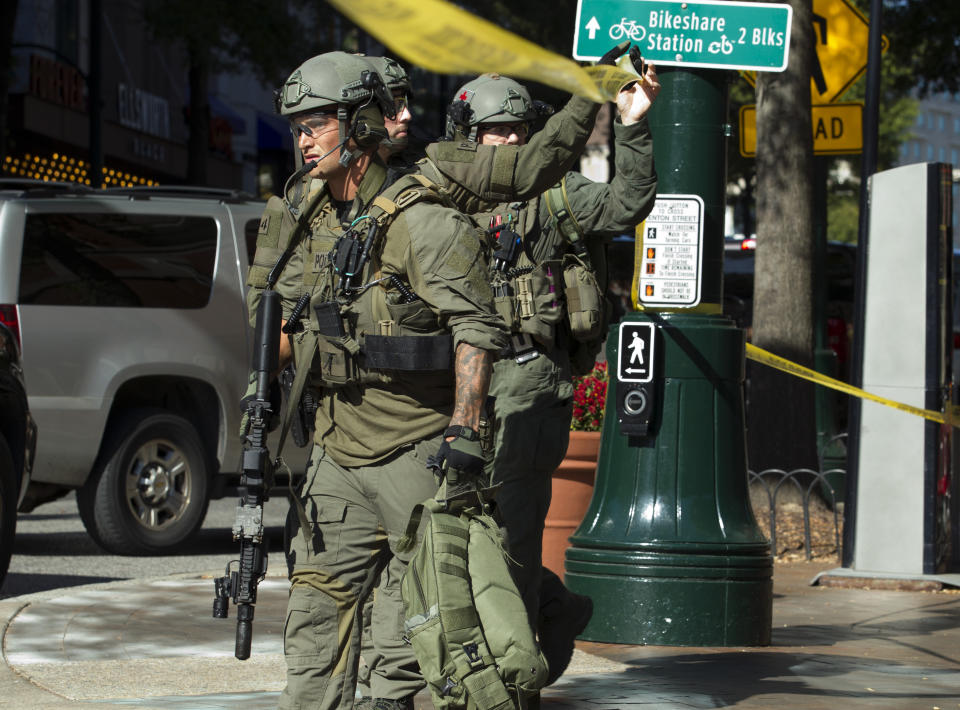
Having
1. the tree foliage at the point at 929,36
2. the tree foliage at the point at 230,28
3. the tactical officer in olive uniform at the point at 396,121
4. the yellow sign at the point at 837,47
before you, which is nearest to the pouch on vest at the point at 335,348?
the tactical officer in olive uniform at the point at 396,121

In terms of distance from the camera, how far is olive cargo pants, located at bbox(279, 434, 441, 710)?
474 centimetres

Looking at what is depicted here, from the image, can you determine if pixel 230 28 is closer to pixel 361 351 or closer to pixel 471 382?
pixel 361 351

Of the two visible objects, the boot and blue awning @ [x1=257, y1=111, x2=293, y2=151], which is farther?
blue awning @ [x1=257, y1=111, x2=293, y2=151]

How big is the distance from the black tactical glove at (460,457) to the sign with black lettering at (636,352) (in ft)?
8.57

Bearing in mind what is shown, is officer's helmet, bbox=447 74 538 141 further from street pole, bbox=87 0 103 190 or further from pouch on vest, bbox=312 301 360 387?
street pole, bbox=87 0 103 190

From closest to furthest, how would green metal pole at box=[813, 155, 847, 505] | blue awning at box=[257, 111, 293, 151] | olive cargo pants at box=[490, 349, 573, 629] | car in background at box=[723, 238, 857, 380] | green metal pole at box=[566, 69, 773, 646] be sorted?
olive cargo pants at box=[490, 349, 573, 629] → green metal pole at box=[566, 69, 773, 646] → green metal pole at box=[813, 155, 847, 505] → car in background at box=[723, 238, 857, 380] → blue awning at box=[257, 111, 293, 151]

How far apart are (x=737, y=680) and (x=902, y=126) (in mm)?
51609

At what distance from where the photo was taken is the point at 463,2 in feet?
84.2

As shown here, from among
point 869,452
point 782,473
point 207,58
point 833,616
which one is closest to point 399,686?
point 833,616

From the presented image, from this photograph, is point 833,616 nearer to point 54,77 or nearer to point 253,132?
point 54,77

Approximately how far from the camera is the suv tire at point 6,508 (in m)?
8.16

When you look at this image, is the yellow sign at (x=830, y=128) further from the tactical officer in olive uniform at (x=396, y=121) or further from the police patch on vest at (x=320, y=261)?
the police patch on vest at (x=320, y=261)

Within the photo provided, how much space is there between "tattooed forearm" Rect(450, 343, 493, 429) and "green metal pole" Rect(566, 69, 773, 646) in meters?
2.57

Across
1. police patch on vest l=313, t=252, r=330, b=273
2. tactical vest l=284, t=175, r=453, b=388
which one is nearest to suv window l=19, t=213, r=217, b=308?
police patch on vest l=313, t=252, r=330, b=273
